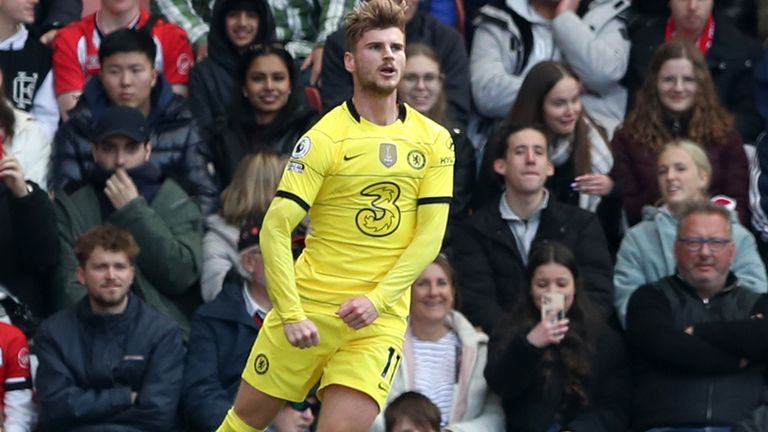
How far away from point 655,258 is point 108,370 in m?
3.13

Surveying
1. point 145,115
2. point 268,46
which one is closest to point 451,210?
point 268,46

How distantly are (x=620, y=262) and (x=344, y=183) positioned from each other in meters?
3.21

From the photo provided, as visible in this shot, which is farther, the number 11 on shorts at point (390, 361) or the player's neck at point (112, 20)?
the player's neck at point (112, 20)

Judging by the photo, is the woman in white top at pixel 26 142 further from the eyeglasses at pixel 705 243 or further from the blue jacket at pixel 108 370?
the eyeglasses at pixel 705 243

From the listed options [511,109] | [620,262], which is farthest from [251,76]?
[620,262]

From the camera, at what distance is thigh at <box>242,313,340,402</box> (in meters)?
8.84

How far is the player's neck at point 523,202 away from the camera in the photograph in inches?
459

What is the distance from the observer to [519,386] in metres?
10.7

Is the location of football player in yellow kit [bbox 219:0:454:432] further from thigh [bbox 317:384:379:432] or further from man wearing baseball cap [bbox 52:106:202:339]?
man wearing baseball cap [bbox 52:106:202:339]

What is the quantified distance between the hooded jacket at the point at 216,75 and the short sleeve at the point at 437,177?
3804 millimetres

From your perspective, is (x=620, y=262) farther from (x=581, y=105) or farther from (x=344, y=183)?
(x=344, y=183)

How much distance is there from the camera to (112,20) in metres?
13.0

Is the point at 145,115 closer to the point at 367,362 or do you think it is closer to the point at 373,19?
the point at 373,19

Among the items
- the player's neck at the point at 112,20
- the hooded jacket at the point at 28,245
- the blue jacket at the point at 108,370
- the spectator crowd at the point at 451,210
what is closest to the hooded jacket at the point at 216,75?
the spectator crowd at the point at 451,210
